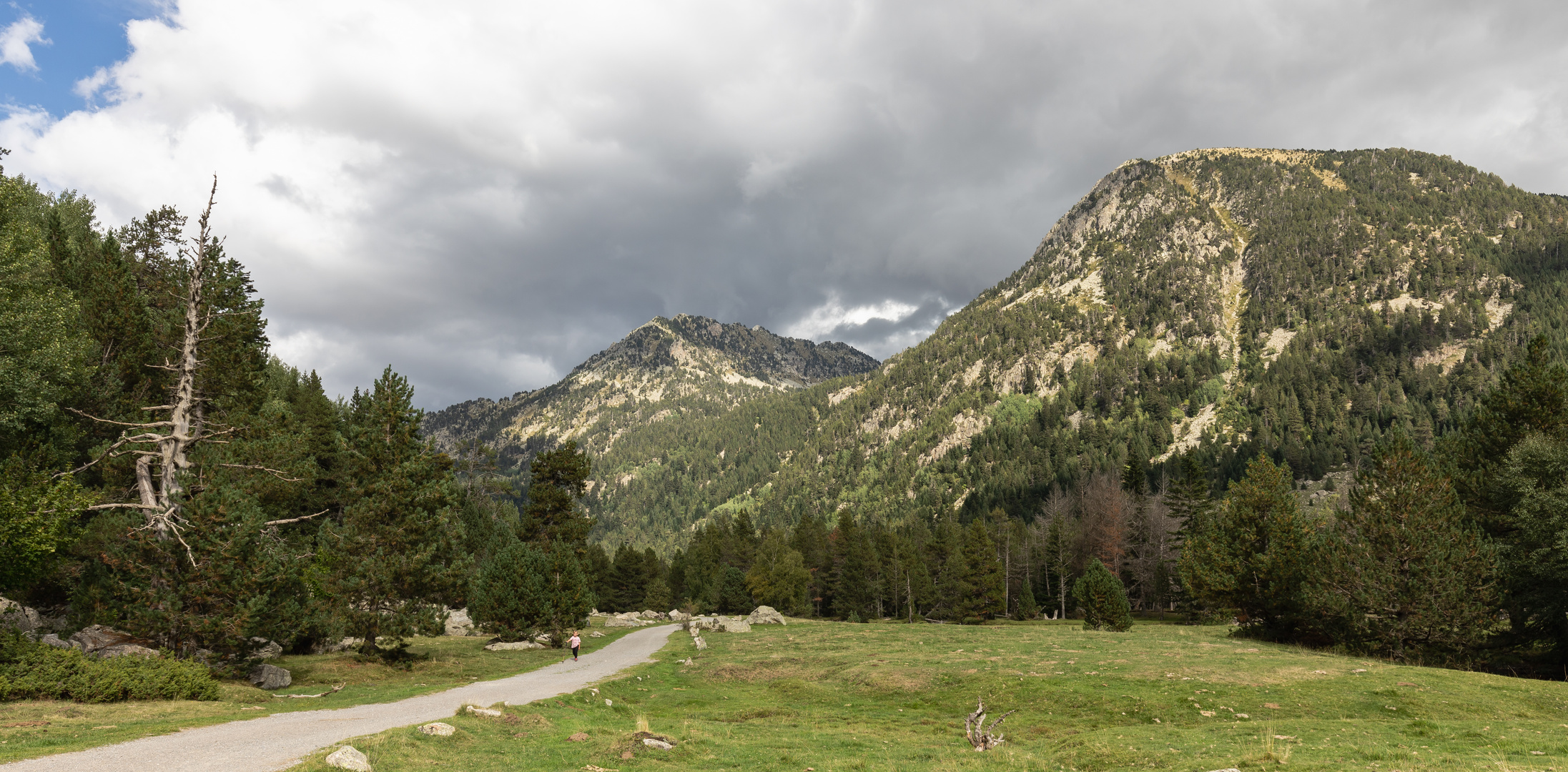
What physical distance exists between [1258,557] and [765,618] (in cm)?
5101

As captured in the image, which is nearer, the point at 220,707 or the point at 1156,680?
the point at 220,707

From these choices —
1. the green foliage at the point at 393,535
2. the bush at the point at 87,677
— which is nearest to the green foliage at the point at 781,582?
the green foliage at the point at 393,535

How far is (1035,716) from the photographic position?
87.6 ft

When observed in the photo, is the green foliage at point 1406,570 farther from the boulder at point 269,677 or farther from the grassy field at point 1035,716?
the boulder at point 269,677

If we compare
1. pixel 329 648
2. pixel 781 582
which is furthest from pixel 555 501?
pixel 781 582

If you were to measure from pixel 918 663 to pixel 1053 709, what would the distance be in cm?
1200

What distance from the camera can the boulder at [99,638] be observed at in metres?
27.1

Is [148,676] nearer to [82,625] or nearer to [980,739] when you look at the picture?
[82,625]

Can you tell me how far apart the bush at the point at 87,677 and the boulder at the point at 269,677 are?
4958 millimetres

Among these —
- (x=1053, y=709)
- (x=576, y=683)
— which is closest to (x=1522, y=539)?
(x=1053, y=709)

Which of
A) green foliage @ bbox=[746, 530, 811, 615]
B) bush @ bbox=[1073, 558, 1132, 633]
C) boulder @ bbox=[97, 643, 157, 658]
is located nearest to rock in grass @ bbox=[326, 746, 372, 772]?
boulder @ bbox=[97, 643, 157, 658]

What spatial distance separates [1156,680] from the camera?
29.9m

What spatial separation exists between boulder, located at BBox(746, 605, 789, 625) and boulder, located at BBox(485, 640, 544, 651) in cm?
3247

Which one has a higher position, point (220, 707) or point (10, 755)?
point (10, 755)
